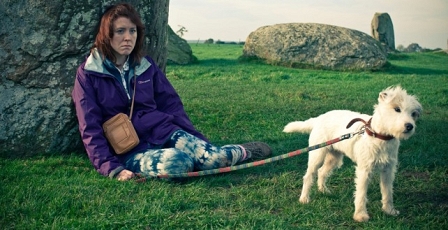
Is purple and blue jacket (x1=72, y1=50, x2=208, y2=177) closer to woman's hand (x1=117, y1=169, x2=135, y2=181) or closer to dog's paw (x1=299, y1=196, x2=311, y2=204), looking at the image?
woman's hand (x1=117, y1=169, x2=135, y2=181)

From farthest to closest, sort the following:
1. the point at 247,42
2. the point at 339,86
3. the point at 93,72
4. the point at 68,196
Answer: the point at 247,42, the point at 339,86, the point at 93,72, the point at 68,196

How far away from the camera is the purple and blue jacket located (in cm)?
527

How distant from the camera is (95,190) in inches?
186

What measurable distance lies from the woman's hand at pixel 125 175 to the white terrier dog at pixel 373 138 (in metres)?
1.86

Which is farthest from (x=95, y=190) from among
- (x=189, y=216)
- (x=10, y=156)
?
(x=10, y=156)

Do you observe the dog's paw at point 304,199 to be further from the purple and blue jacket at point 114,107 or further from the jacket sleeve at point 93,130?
the jacket sleeve at point 93,130

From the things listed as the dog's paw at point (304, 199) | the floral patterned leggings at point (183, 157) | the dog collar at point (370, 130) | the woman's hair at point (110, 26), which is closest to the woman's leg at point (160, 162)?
the floral patterned leggings at point (183, 157)

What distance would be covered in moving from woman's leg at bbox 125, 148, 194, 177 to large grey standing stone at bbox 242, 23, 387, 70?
14962mm

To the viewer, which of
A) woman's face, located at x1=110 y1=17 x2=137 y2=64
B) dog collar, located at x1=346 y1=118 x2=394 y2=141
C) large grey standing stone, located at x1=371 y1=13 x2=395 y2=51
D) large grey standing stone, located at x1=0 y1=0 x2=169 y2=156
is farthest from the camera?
large grey standing stone, located at x1=371 y1=13 x2=395 y2=51

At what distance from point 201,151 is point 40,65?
2.40 m

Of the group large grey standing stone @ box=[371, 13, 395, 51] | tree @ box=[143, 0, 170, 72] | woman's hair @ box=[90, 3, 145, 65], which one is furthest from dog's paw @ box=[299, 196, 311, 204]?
large grey standing stone @ box=[371, 13, 395, 51]

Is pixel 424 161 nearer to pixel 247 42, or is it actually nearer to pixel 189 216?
pixel 189 216

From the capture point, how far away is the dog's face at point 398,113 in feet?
13.0

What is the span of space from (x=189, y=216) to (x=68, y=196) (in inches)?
49.8
